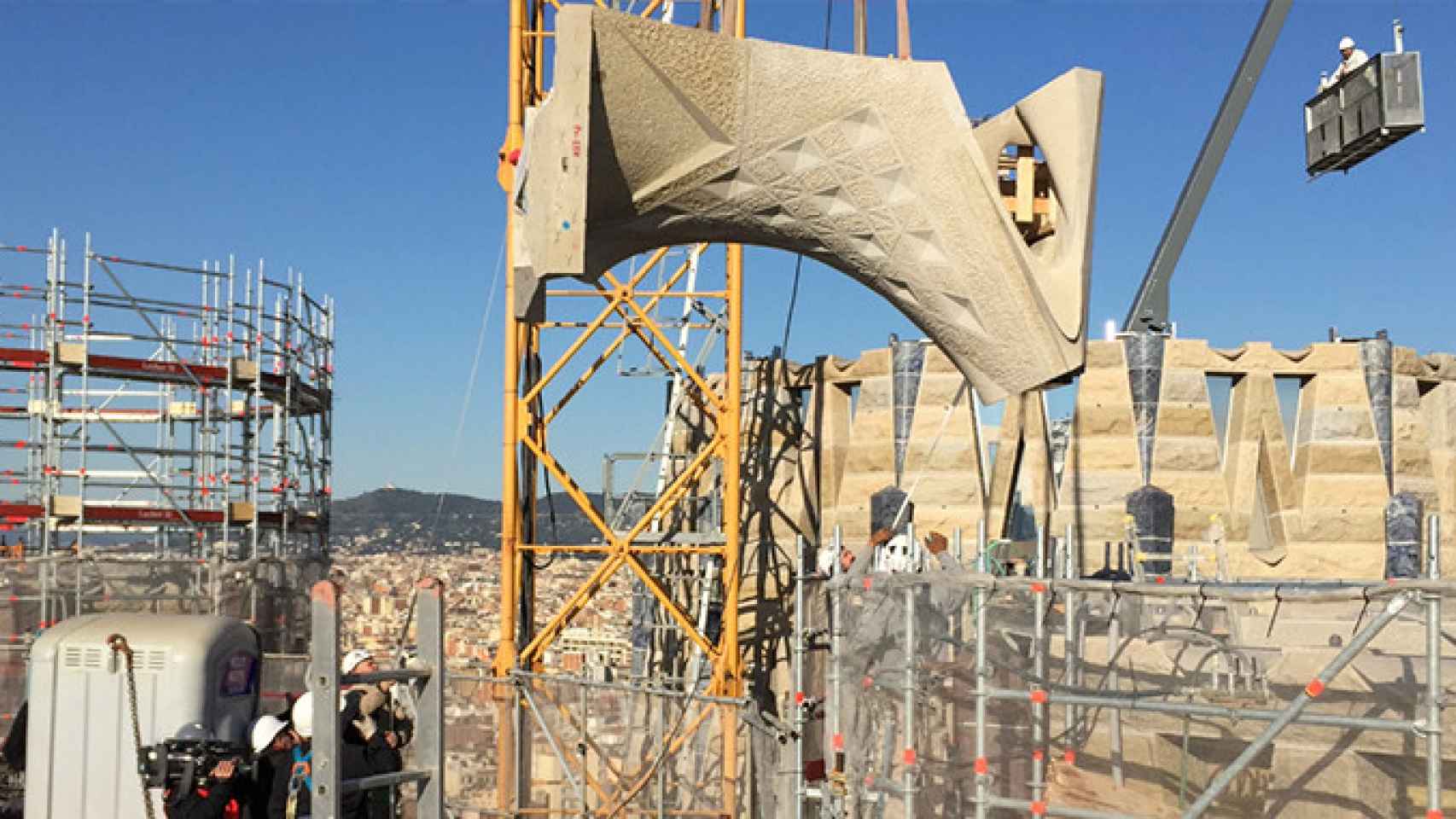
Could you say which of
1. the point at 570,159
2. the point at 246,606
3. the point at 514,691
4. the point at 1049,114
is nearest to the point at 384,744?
the point at 570,159

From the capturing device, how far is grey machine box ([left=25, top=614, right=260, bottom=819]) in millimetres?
8875

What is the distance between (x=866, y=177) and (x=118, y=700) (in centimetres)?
542

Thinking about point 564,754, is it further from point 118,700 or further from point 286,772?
point 286,772

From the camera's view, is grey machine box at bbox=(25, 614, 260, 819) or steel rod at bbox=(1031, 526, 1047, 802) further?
grey machine box at bbox=(25, 614, 260, 819)

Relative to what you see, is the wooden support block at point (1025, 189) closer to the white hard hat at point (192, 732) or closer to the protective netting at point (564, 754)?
the white hard hat at point (192, 732)

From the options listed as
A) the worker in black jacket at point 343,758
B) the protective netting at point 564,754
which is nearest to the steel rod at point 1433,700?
the worker in black jacket at point 343,758

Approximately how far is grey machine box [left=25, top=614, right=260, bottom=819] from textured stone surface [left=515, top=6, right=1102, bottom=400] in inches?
113

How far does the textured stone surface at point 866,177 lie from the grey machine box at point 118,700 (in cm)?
→ 287

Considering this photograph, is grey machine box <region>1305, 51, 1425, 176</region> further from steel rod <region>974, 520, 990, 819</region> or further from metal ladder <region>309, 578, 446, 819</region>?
metal ladder <region>309, 578, 446, 819</region>

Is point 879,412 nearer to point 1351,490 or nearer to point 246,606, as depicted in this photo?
point 1351,490

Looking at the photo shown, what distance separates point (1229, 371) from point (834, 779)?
1453 cm

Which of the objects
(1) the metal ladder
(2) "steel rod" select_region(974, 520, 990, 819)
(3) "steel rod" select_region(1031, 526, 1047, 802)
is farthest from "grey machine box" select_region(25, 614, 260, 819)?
(3) "steel rod" select_region(1031, 526, 1047, 802)

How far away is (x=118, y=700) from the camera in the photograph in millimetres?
9148

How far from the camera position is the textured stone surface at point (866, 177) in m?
7.86
